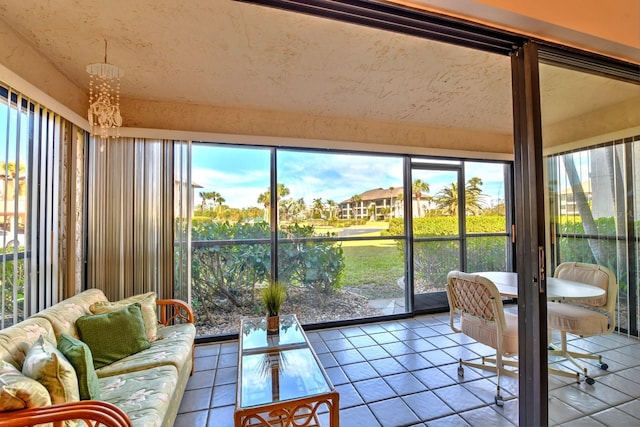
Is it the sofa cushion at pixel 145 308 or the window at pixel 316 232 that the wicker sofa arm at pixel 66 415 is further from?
the window at pixel 316 232

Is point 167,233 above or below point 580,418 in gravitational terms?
above

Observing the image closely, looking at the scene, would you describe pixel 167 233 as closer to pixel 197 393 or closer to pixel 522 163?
pixel 197 393

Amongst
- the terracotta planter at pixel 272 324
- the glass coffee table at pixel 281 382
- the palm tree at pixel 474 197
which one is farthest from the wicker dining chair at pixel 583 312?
the palm tree at pixel 474 197

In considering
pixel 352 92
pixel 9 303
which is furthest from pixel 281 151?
pixel 9 303

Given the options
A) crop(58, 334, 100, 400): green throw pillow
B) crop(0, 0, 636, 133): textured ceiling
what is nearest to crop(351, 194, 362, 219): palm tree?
crop(0, 0, 636, 133): textured ceiling

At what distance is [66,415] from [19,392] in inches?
8.3

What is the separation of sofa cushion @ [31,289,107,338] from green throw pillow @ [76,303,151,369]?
0.05 m

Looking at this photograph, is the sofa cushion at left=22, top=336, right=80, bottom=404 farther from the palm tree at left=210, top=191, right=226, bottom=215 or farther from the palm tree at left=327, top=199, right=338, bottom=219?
the palm tree at left=327, top=199, right=338, bottom=219

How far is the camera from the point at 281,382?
1.76 metres

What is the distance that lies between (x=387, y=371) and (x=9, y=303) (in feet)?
9.30

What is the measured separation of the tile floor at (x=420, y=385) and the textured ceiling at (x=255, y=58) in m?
1.49

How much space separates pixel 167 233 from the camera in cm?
298

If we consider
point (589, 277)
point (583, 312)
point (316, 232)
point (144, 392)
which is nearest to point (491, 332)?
point (583, 312)

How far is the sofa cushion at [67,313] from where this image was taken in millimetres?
1804
